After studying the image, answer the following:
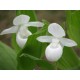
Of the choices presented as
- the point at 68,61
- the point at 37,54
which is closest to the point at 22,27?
the point at 37,54

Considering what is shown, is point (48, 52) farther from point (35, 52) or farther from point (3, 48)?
point (3, 48)

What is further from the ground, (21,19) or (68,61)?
(21,19)

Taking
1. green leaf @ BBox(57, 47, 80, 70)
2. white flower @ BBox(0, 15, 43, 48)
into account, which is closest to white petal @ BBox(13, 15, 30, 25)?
white flower @ BBox(0, 15, 43, 48)

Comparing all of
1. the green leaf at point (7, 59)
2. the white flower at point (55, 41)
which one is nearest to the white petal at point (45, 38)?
the white flower at point (55, 41)

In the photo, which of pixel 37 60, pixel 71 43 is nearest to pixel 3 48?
pixel 37 60

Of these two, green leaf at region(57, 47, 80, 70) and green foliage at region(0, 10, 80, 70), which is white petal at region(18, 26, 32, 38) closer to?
green foliage at region(0, 10, 80, 70)

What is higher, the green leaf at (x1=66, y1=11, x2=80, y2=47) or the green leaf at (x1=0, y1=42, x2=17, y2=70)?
the green leaf at (x1=66, y1=11, x2=80, y2=47)

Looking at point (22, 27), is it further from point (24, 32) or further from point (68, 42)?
point (68, 42)
